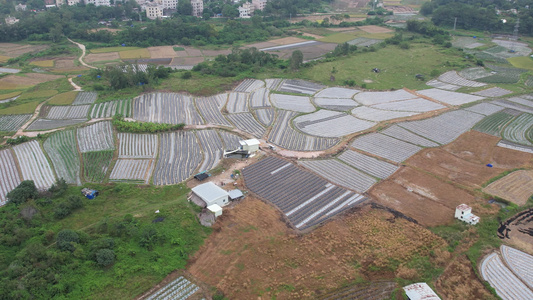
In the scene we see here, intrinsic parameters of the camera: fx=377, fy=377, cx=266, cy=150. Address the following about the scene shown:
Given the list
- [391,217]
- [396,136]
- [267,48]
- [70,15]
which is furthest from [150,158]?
[70,15]

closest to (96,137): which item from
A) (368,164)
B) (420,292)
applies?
(368,164)

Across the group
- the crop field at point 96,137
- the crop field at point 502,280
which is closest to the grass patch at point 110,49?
the crop field at point 96,137

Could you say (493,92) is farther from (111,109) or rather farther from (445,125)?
(111,109)

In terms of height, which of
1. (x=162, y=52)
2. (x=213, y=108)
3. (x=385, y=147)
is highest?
(x=162, y=52)

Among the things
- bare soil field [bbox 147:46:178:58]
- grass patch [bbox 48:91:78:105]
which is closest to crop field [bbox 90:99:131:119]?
grass patch [bbox 48:91:78:105]

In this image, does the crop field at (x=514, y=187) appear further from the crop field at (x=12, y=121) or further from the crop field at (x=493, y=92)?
the crop field at (x=12, y=121)

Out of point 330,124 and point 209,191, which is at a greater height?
point 330,124
